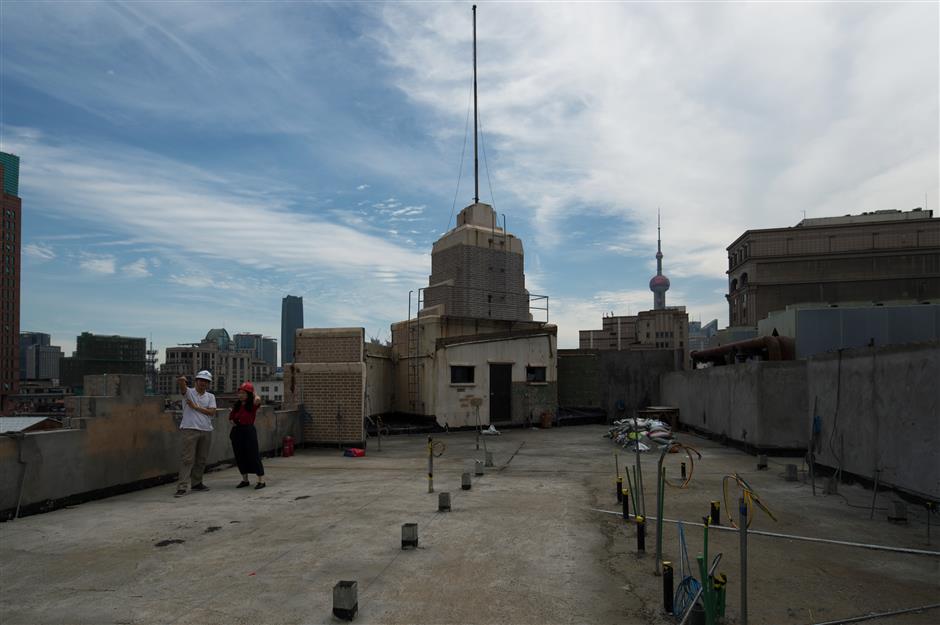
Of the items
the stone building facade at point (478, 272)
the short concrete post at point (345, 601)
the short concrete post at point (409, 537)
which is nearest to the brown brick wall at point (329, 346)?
the stone building facade at point (478, 272)

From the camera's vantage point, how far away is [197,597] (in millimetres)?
5691

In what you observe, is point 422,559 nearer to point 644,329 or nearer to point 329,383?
point 329,383

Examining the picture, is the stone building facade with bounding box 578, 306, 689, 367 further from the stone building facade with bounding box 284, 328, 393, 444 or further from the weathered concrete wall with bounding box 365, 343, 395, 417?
the stone building facade with bounding box 284, 328, 393, 444

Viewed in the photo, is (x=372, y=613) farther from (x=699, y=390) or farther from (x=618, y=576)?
(x=699, y=390)

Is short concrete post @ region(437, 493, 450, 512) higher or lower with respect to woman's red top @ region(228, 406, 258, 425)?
lower

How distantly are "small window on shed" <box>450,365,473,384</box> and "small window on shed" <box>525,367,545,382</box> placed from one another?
10.2ft

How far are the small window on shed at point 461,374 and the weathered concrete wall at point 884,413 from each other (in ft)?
46.5

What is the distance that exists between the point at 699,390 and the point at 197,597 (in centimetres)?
2057

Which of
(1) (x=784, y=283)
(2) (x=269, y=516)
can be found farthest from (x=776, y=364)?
(1) (x=784, y=283)

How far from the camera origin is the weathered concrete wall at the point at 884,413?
9266 millimetres

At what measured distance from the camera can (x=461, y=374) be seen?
83.4ft

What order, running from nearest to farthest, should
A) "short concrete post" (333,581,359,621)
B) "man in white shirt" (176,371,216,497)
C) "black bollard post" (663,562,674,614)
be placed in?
1. "short concrete post" (333,581,359,621)
2. "black bollard post" (663,562,674,614)
3. "man in white shirt" (176,371,216,497)

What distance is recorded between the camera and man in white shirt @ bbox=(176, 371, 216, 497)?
11.0m

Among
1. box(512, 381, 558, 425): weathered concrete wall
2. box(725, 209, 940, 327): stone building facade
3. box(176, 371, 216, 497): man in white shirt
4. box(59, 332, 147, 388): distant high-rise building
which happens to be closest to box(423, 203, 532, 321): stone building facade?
box(512, 381, 558, 425): weathered concrete wall
